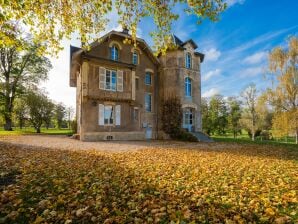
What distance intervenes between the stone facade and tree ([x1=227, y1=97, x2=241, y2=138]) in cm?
2785

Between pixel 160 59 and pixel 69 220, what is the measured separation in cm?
2238

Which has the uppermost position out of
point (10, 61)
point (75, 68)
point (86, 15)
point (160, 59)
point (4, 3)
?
point (10, 61)

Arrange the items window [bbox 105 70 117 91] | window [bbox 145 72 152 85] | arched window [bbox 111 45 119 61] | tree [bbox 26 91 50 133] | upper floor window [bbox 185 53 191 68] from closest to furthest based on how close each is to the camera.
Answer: window [bbox 105 70 117 91] < arched window [bbox 111 45 119 61] < window [bbox 145 72 152 85] < upper floor window [bbox 185 53 191 68] < tree [bbox 26 91 50 133]

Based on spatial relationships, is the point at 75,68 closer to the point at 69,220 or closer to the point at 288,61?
the point at 69,220

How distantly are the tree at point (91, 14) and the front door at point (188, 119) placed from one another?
54.1 feet

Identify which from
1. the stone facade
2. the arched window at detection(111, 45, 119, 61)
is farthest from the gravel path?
the arched window at detection(111, 45, 119, 61)

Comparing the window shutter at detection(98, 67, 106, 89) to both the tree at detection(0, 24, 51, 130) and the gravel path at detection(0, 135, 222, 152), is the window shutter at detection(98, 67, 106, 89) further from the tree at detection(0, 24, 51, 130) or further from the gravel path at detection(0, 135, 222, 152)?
the tree at detection(0, 24, 51, 130)

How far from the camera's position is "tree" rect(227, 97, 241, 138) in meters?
47.2

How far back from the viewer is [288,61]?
2161cm

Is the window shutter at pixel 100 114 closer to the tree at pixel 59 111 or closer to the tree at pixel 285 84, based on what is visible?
the tree at pixel 285 84

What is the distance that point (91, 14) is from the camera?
6.64 metres

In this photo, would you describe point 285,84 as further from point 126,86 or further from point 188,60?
point 126,86

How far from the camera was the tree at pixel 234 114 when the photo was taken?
47.2 m

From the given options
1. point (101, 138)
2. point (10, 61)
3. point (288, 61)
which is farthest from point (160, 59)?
point (10, 61)
